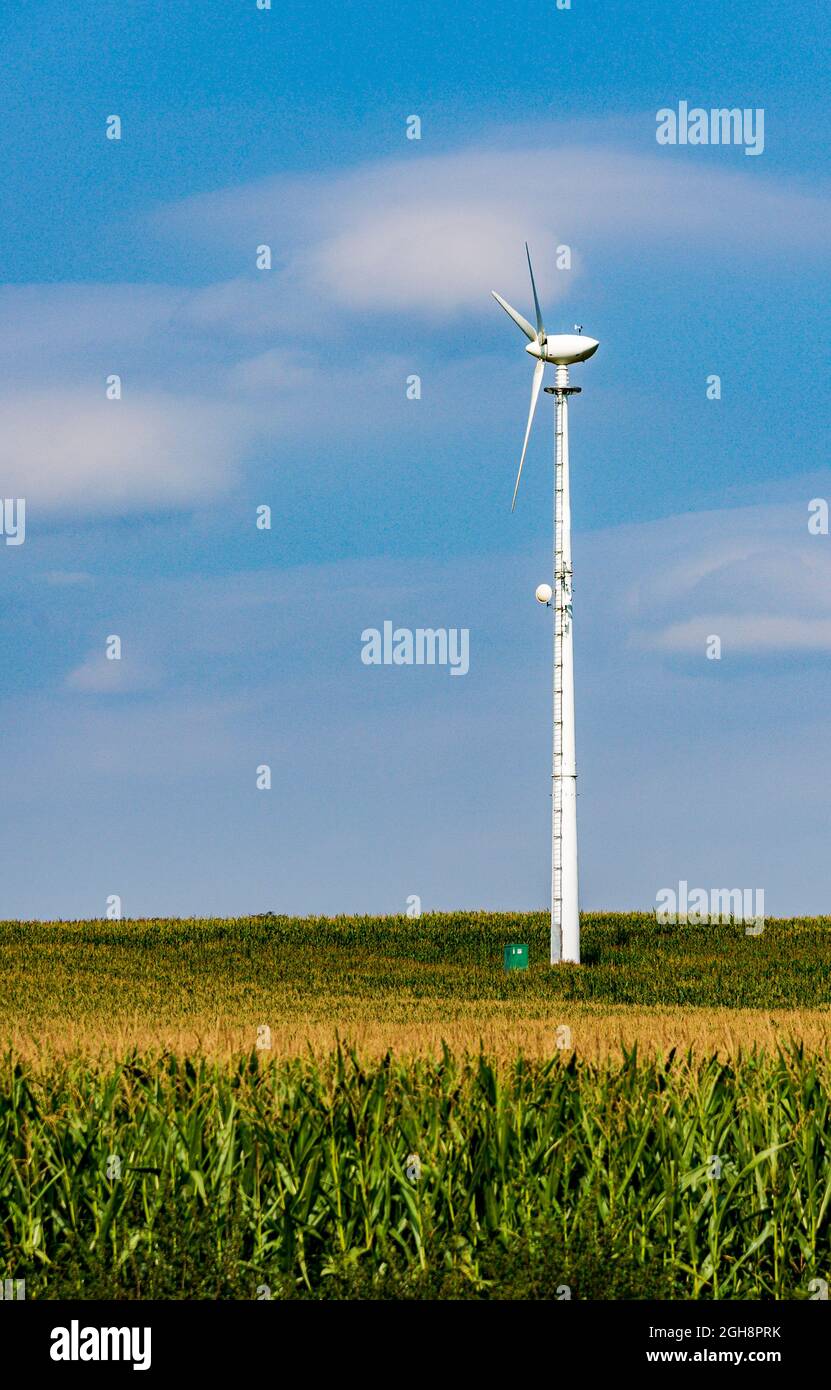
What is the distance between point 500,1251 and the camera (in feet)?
41.4

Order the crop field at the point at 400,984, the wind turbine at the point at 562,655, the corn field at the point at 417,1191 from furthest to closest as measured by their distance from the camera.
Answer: the wind turbine at the point at 562,655 < the crop field at the point at 400,984 < the corn field at the point at 417,1191

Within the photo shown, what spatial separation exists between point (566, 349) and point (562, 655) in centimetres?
1052

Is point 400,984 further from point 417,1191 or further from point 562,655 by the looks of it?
point 417,1191

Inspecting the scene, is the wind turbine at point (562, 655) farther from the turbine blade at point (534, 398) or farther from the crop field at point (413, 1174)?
the crop field at point (413, 1174)

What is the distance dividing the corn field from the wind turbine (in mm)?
37776

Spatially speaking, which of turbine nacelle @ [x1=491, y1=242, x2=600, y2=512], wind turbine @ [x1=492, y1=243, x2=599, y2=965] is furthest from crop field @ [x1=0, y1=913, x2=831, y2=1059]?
turbine nacelle @ [x1=491, y1=242, x2=600, y2=512]

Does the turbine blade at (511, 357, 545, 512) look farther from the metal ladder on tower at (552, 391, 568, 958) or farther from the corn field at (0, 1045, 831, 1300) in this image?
the corn field at (0, 1045, 831, 1300)

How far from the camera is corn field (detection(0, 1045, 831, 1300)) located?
1258cm

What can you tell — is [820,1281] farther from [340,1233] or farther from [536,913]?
[536,913]

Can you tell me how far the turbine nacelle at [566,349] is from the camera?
55.4 meters

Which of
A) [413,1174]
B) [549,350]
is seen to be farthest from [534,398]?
[413,1174]

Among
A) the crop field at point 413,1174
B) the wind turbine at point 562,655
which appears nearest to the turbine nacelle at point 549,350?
the wind turbine at point 562,655

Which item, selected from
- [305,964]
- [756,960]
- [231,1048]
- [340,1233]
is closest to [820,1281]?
[340,1233]
